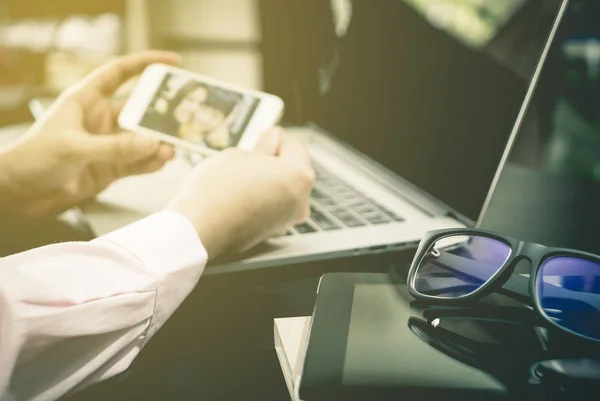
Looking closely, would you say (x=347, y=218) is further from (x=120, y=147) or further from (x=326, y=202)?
(x=120, y=147)

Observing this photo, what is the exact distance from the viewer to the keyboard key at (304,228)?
481mm

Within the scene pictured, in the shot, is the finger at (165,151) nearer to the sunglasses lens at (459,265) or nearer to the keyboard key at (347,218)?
the keyboard key at (347,218)

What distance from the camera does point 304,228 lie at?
49cm

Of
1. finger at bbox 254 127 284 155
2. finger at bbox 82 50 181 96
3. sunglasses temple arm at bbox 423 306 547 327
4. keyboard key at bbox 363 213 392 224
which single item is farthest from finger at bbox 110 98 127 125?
sunglasses temple arm at bbox 423 306 547 327

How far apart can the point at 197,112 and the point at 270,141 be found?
80 millimetres

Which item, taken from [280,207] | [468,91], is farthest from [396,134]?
[280,207]

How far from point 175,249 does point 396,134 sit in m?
0.33

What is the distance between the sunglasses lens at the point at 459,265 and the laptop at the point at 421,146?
0.08 metres

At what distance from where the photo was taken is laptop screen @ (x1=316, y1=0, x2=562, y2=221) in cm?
46

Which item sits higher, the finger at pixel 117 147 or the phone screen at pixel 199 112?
the phone screen at pixel 199 112

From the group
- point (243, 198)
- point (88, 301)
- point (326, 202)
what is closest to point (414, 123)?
point (326, 202)

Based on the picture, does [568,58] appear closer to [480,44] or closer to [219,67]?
[480,44]

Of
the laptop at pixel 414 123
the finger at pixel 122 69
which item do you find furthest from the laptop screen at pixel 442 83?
the finger at pixel 122 69

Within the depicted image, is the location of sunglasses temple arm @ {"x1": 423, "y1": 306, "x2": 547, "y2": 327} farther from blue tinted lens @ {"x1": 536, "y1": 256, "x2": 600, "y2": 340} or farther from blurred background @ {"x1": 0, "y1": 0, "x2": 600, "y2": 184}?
blurred background @ {"x1": 0, "y1": 0, "x2": 600, "y2": 184}
